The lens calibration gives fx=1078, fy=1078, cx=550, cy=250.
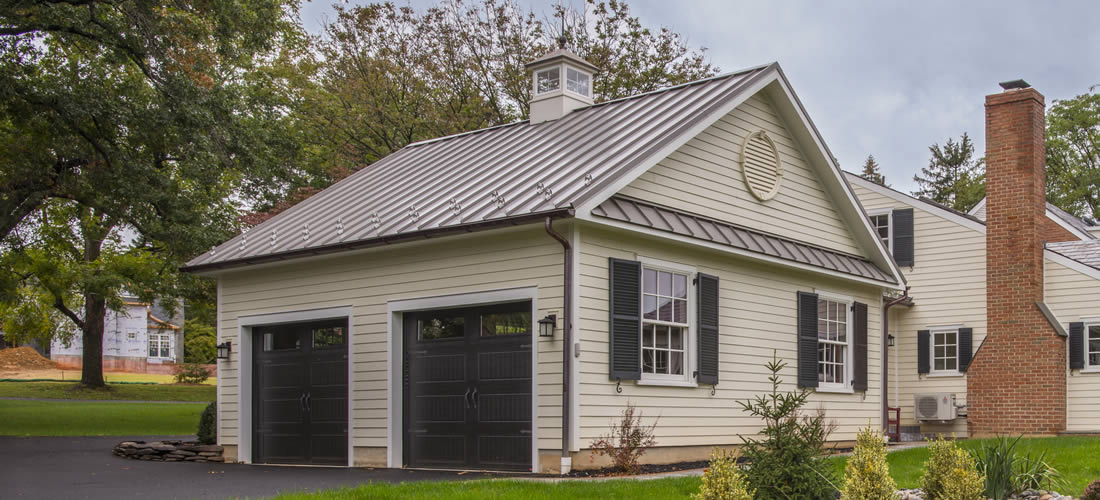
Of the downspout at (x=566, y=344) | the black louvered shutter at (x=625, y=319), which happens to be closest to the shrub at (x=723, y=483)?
the downspout at (x=566, y=344)

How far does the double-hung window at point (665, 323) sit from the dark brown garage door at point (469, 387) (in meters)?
1.53

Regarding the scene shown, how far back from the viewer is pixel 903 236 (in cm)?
2452

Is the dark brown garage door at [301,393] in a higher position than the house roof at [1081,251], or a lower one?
lower

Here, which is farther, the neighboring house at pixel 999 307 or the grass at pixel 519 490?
the neighboring house at pixel 999 307

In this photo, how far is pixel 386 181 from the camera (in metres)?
17.8

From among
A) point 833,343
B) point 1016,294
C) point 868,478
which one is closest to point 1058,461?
point 833,343

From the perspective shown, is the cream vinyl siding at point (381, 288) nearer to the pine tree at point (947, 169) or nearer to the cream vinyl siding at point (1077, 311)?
the cream vinyl siding at point (1077, 311)

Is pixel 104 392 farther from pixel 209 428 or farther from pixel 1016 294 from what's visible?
pixel 1016 294

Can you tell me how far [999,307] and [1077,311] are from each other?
265 centimetres

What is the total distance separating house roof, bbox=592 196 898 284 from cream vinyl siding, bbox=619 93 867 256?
146 mm

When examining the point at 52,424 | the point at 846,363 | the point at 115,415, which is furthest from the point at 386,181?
the point at 115,415

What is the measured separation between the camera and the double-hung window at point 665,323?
13.5 metres

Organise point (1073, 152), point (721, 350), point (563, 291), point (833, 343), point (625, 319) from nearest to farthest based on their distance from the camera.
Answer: point (563, 291) → point (625, 319) → point (721, 350) → point (833, 343) → point (1073, 152)

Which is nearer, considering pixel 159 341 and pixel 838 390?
pixel 838 390
